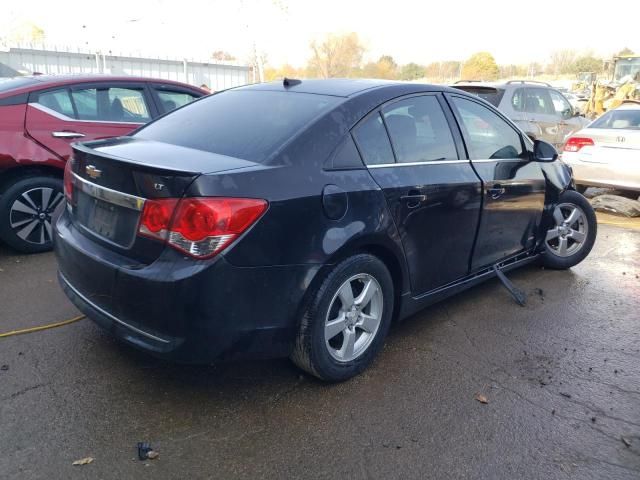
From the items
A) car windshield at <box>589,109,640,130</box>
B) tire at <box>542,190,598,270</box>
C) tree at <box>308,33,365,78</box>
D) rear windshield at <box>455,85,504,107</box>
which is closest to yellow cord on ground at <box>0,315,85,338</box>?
tire at <box>542,190,598,270</box>

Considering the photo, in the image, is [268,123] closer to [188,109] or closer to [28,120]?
[188,109]

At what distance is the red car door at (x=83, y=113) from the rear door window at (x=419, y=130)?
10.5 feet

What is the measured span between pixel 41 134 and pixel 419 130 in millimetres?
3563

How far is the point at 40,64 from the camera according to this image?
1573 centimetres

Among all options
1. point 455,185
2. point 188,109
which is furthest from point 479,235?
point 188,109

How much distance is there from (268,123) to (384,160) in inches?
28.2

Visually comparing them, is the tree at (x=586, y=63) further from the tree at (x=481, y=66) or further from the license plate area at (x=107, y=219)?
the license plate area at (x=107, y=219)

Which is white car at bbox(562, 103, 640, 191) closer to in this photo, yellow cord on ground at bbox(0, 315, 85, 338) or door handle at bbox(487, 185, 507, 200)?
door handle at bbox(487, 185, 507, 200)

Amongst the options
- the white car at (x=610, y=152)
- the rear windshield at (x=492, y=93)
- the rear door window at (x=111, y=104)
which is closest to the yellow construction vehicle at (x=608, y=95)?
the rear windshield at (x=492, y=93)

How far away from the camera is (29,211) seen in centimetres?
502

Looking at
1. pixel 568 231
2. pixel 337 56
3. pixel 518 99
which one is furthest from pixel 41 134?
pixel 337 56

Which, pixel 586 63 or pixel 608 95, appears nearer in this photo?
pixel 608 95

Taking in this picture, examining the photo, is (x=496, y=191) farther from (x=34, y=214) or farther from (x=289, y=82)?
(x=34, y=214)

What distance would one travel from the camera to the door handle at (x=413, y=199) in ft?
10.6
